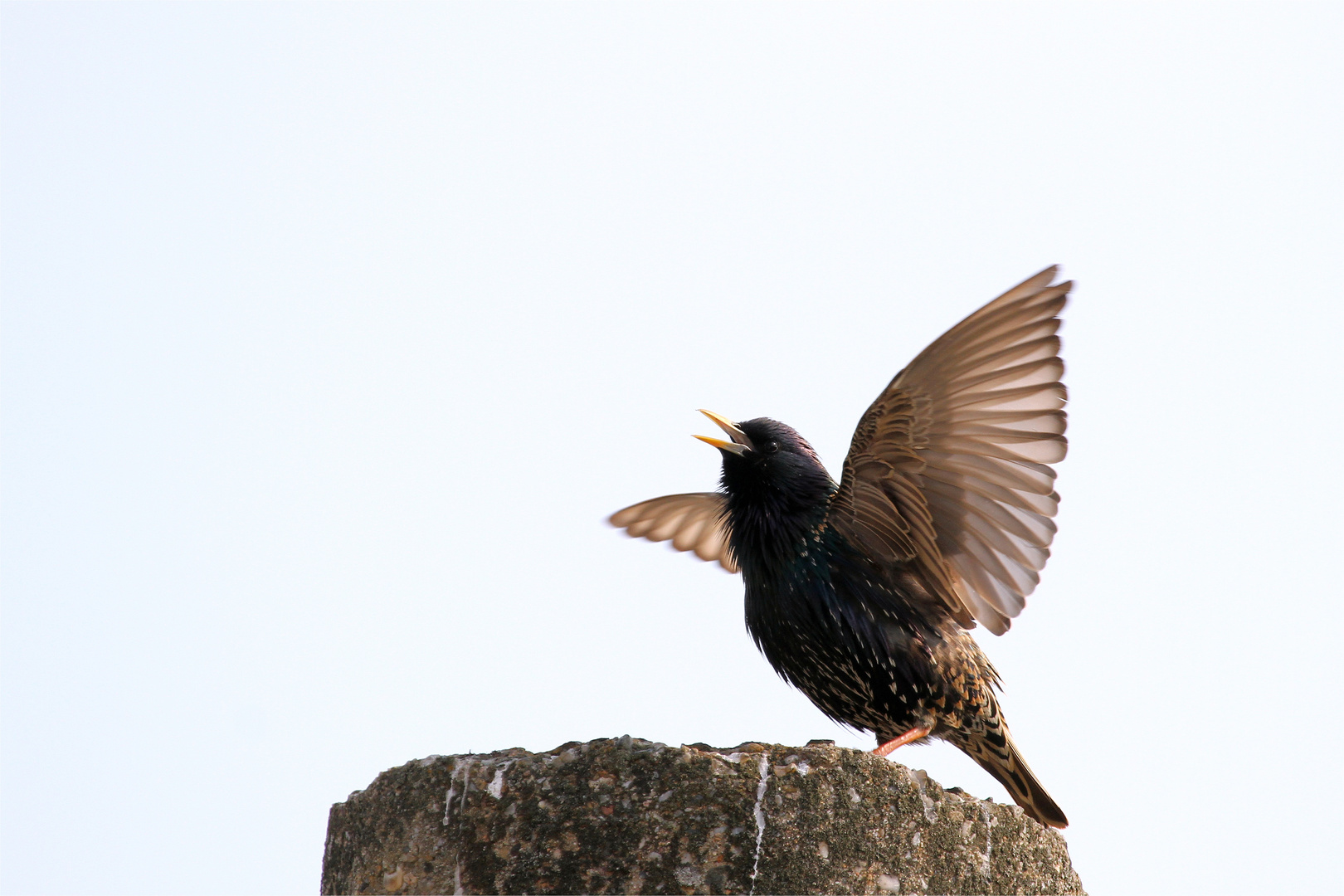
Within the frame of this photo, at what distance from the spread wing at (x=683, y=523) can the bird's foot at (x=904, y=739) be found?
186 centimetres

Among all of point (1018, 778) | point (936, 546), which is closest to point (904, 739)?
point (1018, 778)

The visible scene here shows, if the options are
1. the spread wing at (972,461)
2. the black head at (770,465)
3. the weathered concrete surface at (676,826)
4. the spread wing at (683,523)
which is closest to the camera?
the weathered concrete surface at (676,826)

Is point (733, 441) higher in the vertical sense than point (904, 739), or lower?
higher

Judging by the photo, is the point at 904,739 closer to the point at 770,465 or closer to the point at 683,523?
the point at 770,465

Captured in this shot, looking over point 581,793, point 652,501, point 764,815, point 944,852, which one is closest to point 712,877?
point 764,815

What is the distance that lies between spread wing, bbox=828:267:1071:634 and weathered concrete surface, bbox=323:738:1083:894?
1.57 metres

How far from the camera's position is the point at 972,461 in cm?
449

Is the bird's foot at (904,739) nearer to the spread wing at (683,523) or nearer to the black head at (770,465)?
the black head at (770,465)

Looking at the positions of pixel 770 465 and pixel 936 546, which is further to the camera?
pixel 770 465

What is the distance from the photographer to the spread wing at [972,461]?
4.38 m

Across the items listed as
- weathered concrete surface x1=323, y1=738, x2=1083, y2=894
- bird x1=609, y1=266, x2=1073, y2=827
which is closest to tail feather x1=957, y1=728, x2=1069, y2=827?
bird x1=609, y1=266, x2=1073, y2=827

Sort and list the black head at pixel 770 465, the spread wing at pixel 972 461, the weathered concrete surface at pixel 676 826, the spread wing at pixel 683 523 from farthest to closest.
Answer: the spread wing at pixel 683 523 → the black head at pixel 770 465 → the spread wing at pixel 972 461 → the weathered concrete surface at pixel 676 826

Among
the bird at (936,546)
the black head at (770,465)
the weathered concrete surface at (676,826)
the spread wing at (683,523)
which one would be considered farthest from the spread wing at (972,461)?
the spread wing at (683,523)

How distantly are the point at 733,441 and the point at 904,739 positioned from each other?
1.41 m
